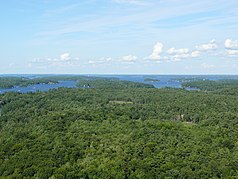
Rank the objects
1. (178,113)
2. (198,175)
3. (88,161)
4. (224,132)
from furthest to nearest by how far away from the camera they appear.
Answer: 1. (178,113)
2. (224,132)
3. (88,161)
4. (198,175)

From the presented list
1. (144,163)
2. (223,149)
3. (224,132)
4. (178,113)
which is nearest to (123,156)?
(144,163)

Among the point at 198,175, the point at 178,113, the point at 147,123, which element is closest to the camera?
the point at 198,175

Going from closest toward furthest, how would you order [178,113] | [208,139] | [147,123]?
1. [208,139]
2. [147,123]
3. [178,113]

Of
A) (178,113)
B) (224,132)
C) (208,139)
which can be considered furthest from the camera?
(178,113)

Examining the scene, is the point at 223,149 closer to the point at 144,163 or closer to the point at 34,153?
the point at 144,163

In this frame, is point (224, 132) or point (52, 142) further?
point (224, 132)

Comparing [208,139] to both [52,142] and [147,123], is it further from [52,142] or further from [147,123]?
[52,142]

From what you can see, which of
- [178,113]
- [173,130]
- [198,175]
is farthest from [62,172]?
[178,113]

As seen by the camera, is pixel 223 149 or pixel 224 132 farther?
pixel 224 132
